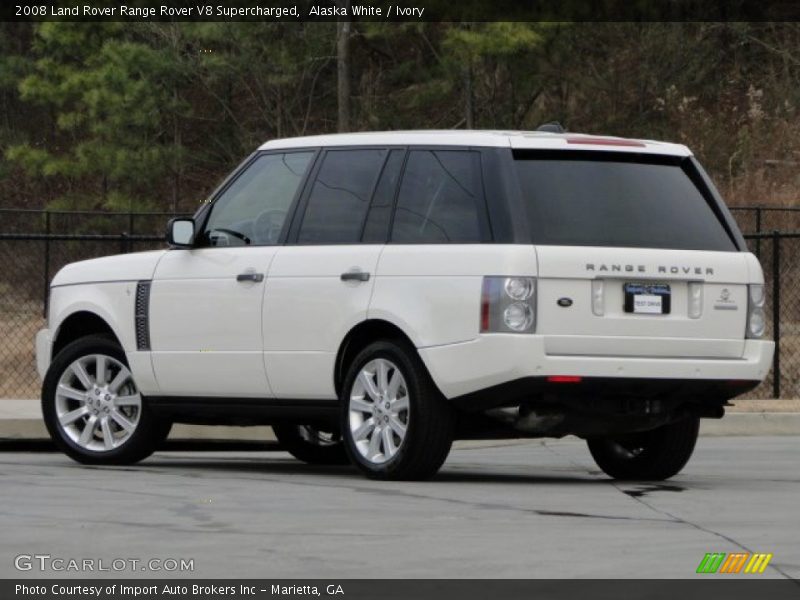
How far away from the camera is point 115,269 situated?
13.3 m

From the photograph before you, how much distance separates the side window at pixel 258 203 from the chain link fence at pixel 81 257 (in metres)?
6.55

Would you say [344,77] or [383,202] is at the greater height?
[344,77]

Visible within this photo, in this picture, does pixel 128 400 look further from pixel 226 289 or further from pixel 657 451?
pixel 657 451

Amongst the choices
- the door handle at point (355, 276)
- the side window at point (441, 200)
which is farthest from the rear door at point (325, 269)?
the side window at point (441, 200)

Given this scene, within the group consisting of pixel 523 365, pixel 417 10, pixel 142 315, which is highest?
pixel 417 10

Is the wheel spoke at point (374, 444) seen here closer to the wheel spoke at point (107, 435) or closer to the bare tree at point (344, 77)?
the wheel spoke at point (107, 435)

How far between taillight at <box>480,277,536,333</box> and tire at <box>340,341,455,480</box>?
590 millimetres

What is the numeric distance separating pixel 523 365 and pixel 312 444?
3320 mm

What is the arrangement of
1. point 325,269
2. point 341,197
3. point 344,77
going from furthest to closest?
point 344,77 < point 341,197 < point 325,269

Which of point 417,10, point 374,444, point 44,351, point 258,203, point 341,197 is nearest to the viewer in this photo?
point 374,444

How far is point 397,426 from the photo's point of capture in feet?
38.5

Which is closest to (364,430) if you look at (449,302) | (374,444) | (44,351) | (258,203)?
(374,444)

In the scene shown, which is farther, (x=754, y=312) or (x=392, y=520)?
(x=754, y=312)
